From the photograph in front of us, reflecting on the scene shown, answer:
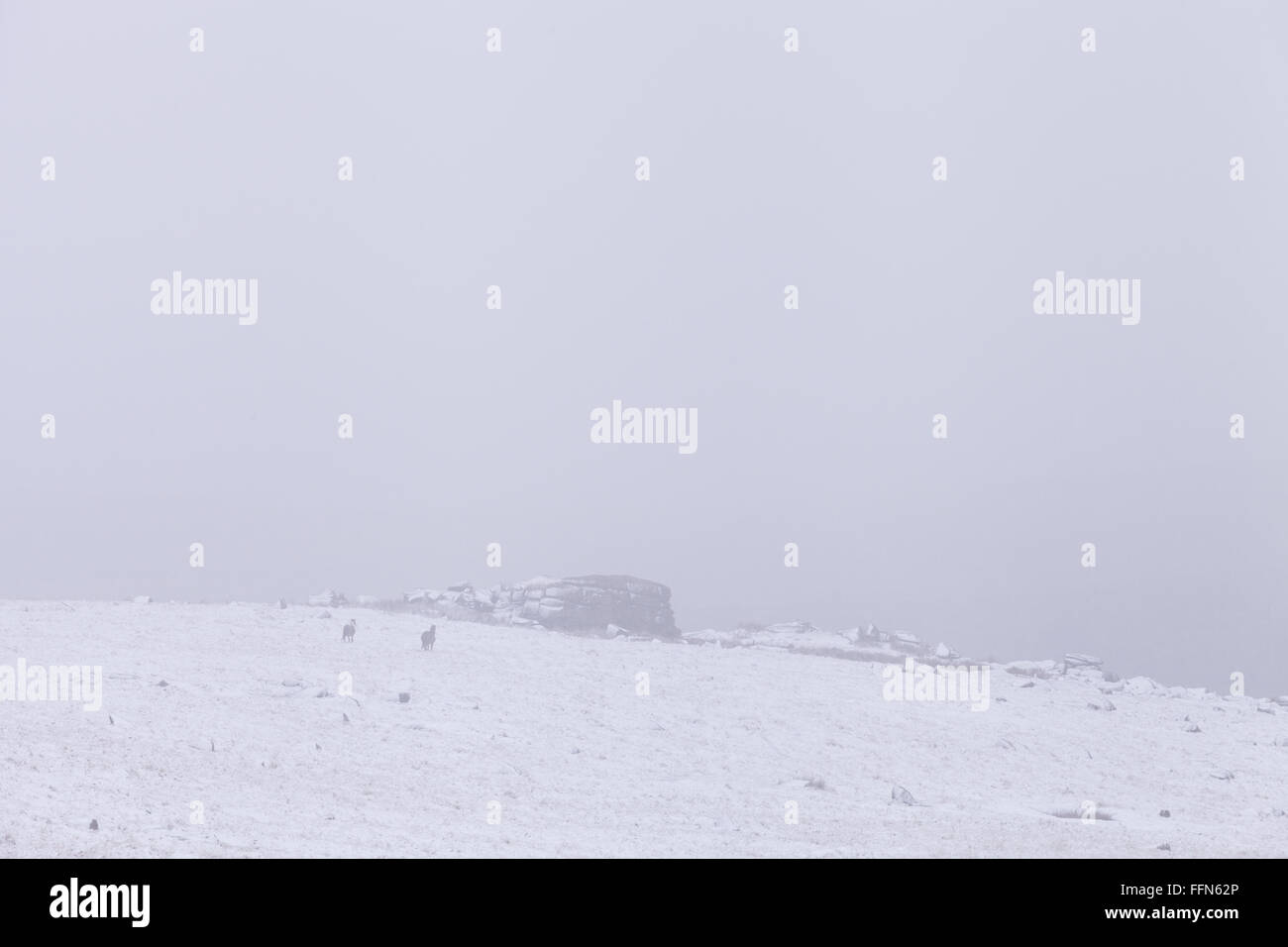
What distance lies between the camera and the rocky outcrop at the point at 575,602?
5425 centimetres

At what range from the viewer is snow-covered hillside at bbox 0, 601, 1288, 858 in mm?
19547

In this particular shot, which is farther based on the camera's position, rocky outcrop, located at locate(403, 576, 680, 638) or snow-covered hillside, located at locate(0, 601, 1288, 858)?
rocky outcrop, located at locate(403, 576, 680, 638)

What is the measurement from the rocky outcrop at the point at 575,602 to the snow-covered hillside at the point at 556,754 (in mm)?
11335

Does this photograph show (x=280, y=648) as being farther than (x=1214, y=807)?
Yes

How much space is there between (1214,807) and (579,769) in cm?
1460

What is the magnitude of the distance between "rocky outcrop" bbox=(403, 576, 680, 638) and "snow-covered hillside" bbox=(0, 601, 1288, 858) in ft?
37.2

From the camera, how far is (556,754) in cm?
2686

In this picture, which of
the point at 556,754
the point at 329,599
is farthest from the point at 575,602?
the point at 556,754

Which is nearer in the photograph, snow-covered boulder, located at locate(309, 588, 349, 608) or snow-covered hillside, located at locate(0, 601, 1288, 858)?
snow-covered hillside, located at locate(0, 601, 1288, 858)

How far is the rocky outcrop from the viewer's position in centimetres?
5425
